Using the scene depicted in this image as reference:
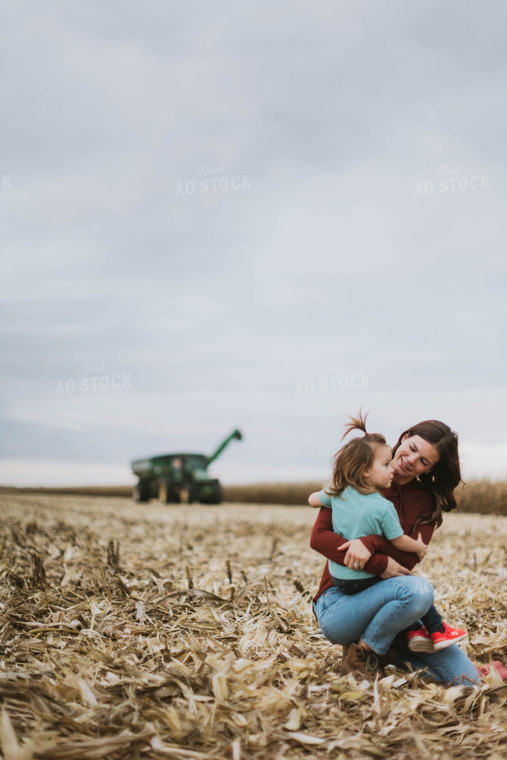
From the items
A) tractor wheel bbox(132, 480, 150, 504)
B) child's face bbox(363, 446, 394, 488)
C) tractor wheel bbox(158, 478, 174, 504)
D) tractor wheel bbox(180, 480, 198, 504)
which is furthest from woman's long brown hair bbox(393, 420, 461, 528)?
tractor wheel bbox(132, 480, 150, 504)

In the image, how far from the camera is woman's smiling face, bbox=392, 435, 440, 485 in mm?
3686

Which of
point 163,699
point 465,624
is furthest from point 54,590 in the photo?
point 465,624

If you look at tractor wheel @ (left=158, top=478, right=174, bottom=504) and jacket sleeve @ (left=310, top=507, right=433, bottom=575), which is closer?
jacket sleeve @ (left=310, top=507, right=433, bottom=575)

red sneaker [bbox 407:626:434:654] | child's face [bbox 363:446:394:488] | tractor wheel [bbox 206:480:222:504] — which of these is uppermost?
child's face [bbox 363:446:394:488]

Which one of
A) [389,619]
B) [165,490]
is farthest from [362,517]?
[165,490]

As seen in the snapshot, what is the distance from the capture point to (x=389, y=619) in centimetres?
335

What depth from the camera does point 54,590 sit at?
544cm

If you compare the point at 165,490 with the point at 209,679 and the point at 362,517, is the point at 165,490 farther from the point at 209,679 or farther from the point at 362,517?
the point at 362,517

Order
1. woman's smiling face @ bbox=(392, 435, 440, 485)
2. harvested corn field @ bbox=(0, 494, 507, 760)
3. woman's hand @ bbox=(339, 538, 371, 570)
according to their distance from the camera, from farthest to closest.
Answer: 1. woman's smiling face @ bbox=(392, 435, 440, 485)
2. woman's hand @ bbox=(339, 538, 371, 570)
3. harvested corn field @ bbox=(0, 494, 507, 760)

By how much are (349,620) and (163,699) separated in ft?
3.34

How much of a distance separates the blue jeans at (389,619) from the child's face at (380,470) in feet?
1.64

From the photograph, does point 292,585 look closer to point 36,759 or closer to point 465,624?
point 465,624

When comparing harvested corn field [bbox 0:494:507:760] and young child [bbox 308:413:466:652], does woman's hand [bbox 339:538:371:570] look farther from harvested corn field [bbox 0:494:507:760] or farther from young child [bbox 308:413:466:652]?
harvested corn field [bbox 0:494:507:760]

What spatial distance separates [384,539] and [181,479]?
846 inches
